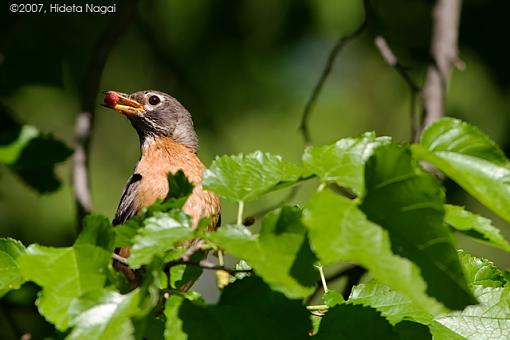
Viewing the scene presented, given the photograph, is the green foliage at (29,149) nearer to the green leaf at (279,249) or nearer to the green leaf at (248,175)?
the green leaf at (248,175)

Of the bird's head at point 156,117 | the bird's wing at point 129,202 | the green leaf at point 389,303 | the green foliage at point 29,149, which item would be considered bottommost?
the bird's wing at point 129,202

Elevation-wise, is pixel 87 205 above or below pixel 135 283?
below

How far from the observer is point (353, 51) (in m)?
7.46

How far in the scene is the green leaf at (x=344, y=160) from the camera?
1764mm

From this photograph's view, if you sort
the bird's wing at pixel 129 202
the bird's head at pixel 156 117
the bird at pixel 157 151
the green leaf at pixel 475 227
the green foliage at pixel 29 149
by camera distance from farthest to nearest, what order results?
1. the bird's head at pixel 156 117
2. the bird's wing at pixel 129 202
3. the bird at pixel 157 151
4. the green foliage at pixel 29 149
5. the green leaf at pixel 475 227

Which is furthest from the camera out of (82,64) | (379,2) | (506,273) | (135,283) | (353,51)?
(353,51)

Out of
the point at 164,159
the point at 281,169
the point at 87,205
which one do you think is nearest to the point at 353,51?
the point at 164,159

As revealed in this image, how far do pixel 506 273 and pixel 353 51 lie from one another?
16.7 feet

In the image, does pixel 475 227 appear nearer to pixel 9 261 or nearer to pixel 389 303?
pixel 389 303

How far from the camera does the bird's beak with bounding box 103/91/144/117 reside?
5.09 m

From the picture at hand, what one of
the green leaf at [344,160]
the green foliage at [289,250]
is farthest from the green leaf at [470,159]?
the green leaf at [344,160]

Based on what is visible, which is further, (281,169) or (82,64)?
(82,64)

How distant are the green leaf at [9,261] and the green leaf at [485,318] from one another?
44.4 inches

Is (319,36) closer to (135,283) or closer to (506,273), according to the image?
(506,273)
